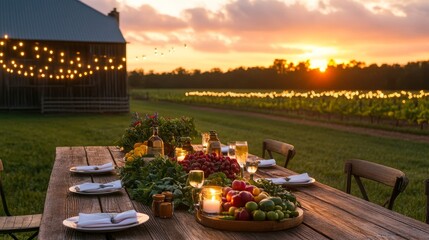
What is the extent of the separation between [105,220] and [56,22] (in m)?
28.1

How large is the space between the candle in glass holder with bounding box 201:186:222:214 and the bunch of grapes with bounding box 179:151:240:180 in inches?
28.6

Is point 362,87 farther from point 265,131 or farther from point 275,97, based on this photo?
point 265,131

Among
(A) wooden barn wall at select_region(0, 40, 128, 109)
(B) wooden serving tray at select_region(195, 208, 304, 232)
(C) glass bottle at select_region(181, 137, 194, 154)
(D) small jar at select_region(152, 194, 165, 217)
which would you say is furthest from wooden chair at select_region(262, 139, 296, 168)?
(A) wooden barn wall at select_region(0, 40, 128, 109)

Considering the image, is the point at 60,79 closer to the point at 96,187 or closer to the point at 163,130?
the point at 163,130

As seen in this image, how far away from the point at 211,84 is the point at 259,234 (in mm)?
89143

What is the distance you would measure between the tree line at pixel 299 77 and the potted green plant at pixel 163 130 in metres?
52.0

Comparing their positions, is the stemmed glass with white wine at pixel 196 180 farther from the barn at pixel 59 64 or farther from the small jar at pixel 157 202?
the barn at pixel 59 64

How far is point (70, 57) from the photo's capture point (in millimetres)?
28703

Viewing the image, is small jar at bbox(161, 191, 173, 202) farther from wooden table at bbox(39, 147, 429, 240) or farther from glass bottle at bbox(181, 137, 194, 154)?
glass bottle at bbox(181, 137, 194, 154)

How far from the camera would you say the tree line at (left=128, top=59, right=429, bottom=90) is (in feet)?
189

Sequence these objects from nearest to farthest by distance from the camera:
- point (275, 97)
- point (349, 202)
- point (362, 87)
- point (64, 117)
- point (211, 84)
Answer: point (349, 202)
point (64, 117)
point (275, 97)
point (362, 87)
point (211, 84)

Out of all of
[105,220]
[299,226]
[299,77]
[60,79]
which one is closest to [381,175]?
[299,226]

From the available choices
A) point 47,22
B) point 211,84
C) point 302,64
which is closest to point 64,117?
point 47,22

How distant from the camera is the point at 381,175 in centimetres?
451
